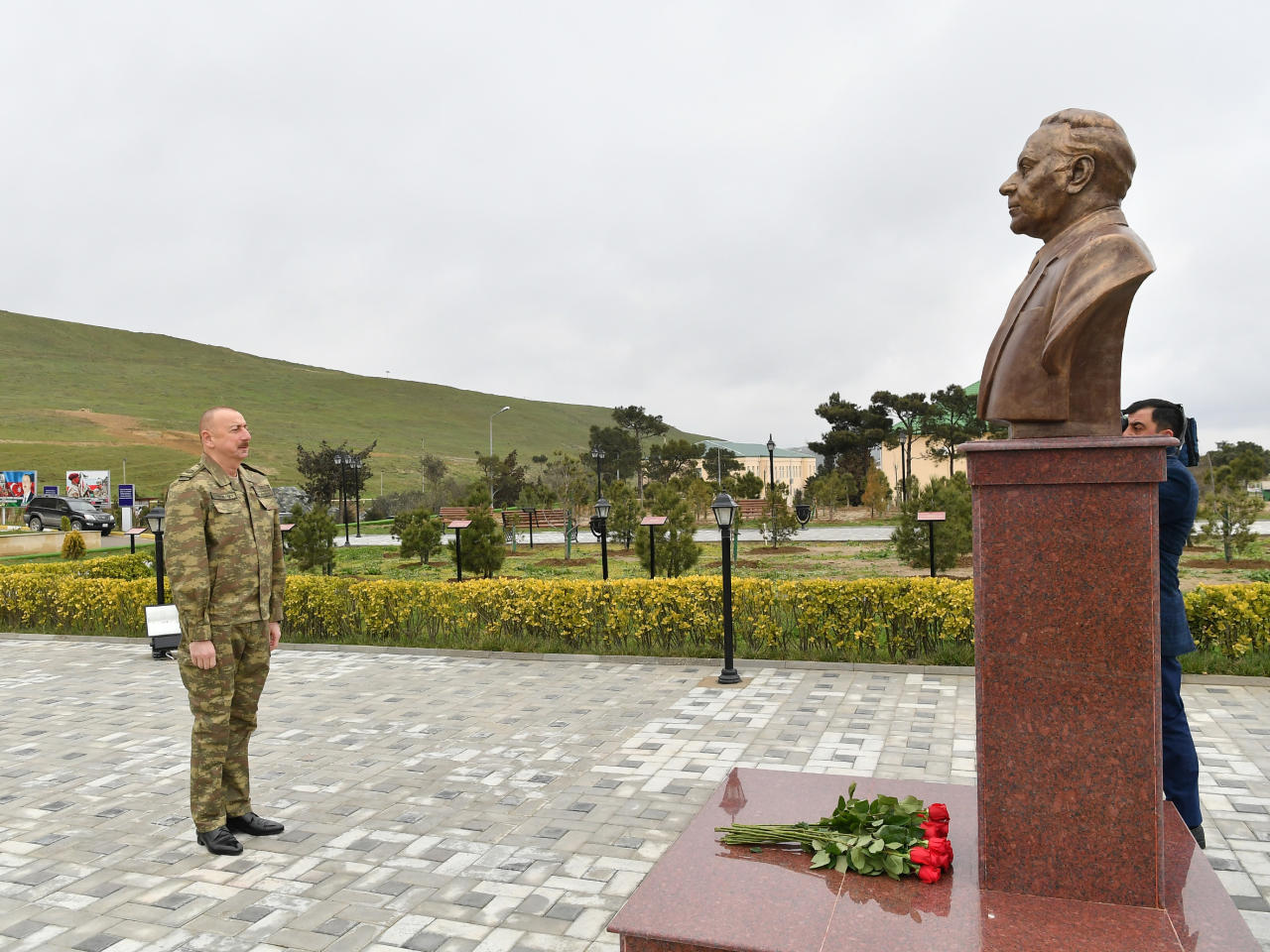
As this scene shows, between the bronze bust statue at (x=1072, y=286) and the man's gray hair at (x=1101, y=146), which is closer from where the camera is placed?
the bronze bust statue at (x=1072, y=286)

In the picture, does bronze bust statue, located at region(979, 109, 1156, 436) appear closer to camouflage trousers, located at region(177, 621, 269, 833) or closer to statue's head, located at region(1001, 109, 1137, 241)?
statue's head, located at region(1001, 109, 1137, 241)

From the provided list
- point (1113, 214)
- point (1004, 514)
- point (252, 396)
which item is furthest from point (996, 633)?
point (252, 396)

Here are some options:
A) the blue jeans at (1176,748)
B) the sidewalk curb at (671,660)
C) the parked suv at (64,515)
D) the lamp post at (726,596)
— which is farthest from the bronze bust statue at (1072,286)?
the parked suv at (64,515)

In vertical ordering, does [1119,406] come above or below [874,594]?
above

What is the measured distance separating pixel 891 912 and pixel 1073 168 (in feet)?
8.48

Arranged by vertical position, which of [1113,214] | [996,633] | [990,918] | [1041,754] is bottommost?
[990,918]

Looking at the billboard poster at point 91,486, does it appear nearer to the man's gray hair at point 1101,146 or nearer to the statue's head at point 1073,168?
the statue's head at point 1073,168

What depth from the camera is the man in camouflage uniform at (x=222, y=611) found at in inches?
153

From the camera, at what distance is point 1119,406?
2916 mm

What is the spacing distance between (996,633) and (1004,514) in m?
0.40

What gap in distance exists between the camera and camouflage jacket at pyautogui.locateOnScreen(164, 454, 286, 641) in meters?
3.87

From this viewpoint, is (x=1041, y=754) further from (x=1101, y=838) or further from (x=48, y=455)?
(x=48, y=455)

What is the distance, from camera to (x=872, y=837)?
3162 mm

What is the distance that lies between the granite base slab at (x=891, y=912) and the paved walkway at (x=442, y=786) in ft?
1.55
